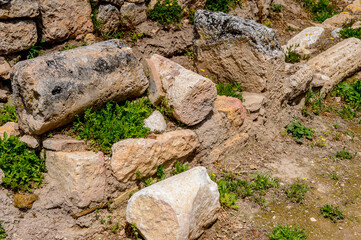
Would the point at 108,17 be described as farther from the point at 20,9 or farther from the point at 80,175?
the point at 80,175

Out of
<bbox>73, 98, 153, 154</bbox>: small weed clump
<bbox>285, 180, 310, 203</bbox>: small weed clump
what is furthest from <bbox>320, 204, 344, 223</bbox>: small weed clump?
<bbox>73, 98, 153, 154</bbox>: small weed clump

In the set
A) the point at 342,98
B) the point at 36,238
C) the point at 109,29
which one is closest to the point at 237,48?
the point at 109,29

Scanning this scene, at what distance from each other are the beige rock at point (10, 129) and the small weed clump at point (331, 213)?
3.88 m

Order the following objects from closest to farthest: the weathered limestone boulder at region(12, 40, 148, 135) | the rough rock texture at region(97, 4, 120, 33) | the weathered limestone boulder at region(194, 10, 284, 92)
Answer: the weathered limestone boulder at region(12, 40, 148, 135)
the weathered limestone boulder at region(194, 10, 284, 92)
the rough rock texture at region(97, 4, 120, 33)

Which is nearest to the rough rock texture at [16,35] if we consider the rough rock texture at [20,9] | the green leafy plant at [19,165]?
the rough rock texture at [20,9]

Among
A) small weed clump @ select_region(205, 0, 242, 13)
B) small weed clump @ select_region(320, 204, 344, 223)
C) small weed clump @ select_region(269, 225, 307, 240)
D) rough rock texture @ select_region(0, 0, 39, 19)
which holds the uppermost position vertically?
rough rock texture @ select_region(0, 0, 39, 19)

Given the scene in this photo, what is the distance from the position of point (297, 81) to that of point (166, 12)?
8.63 ft

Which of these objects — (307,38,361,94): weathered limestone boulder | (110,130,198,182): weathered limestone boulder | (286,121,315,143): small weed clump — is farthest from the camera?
→ (307,38,361,94): weathered limestone boulder

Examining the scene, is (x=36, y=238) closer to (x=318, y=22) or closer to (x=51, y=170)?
(x=51, y=170)

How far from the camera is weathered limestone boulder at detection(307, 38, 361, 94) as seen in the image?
23.3ft

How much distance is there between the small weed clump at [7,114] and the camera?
4547mm

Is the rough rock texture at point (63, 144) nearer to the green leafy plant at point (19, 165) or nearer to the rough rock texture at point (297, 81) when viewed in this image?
the green leafy plant at point (19, 165)

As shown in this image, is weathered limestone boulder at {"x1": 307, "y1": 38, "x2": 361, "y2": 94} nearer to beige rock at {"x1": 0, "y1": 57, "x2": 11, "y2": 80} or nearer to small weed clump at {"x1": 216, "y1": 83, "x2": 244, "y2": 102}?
small weed clump at {"x1": 216, "y1": 83, "x2": 244, "y2": 102}

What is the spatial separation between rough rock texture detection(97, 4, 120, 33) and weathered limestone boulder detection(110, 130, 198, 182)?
2277mm
